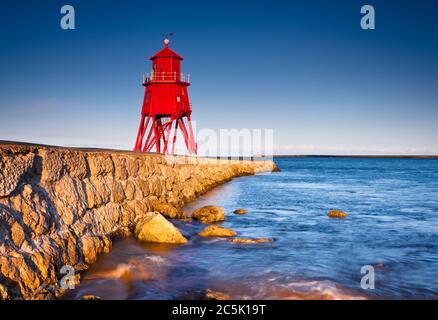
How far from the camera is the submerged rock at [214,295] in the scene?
627 cm

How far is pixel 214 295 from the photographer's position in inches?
251

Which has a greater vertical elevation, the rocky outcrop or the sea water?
the rocky outcrop

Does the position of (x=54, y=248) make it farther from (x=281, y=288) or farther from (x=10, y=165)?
(x=281, y=288)

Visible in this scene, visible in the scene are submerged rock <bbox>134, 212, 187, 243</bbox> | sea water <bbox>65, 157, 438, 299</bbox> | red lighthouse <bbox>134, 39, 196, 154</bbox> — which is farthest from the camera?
red lighthouse <bbox>134, 39, 196, 154</bbox>

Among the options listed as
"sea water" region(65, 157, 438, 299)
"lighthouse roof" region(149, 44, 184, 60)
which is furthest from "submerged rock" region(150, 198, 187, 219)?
"lighthouse roof" region(149, 44, 184, 60)

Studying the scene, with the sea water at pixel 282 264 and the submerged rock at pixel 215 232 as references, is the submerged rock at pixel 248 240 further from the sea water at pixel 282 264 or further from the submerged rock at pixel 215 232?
the submerged rock at pixel 215 232

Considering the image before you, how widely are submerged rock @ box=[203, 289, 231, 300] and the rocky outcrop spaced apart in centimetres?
242

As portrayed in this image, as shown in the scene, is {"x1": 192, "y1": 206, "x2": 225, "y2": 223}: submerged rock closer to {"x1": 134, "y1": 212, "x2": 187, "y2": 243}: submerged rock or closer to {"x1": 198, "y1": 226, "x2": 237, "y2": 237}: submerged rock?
{"x1": 198, "y1": 226, "x2": 237, "y2": 237}: submerged rock

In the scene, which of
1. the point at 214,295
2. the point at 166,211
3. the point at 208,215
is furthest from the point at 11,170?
the point at 208,215

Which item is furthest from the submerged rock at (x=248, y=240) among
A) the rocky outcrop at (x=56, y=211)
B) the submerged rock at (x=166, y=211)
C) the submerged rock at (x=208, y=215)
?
the submerged rock at (x=166, y=211)

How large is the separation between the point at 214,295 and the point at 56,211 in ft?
11.3

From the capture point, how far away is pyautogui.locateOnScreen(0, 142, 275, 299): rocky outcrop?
5500 mm

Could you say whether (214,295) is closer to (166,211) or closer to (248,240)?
(248,240)
